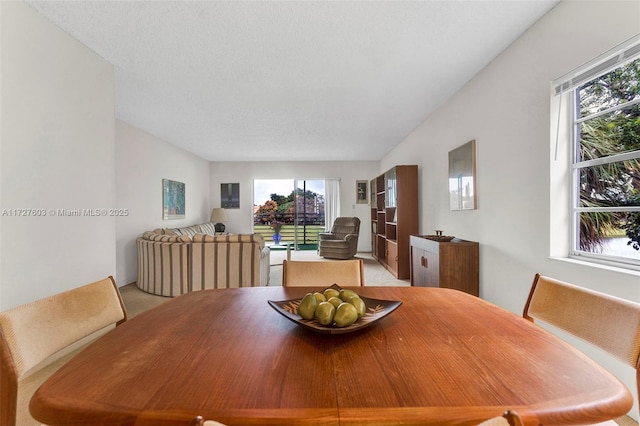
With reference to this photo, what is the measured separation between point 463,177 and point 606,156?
4.99ft

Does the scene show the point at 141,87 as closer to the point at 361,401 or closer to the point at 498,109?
the point at 498,109

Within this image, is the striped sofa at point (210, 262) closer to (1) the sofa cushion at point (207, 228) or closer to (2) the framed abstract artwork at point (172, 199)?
(2) the framed abstract artwork at point (172, 199)

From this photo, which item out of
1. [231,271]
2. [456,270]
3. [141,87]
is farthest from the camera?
[231,271]

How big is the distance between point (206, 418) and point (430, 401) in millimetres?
415

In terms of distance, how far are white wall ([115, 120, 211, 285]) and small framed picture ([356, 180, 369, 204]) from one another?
4.35 meters

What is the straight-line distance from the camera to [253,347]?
2.68 feet

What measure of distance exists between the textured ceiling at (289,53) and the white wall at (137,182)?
1.47ft

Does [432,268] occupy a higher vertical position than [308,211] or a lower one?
lower

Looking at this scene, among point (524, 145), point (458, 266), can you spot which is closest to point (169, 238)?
point (458, 266)

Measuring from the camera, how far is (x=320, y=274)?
5.35 feet

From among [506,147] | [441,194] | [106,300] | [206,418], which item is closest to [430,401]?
[206,418]

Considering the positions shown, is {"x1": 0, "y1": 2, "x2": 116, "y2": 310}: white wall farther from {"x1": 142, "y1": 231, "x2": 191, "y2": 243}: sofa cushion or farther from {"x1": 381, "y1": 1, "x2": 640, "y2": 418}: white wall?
{"x1": 381, "y1": 1, "x2": 640, "y2": 418}: white wall

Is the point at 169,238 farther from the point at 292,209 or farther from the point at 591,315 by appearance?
the point at 292,209

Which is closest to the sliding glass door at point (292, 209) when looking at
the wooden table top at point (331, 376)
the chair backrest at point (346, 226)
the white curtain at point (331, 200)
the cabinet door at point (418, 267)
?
the white curtain at point (331, 200)
